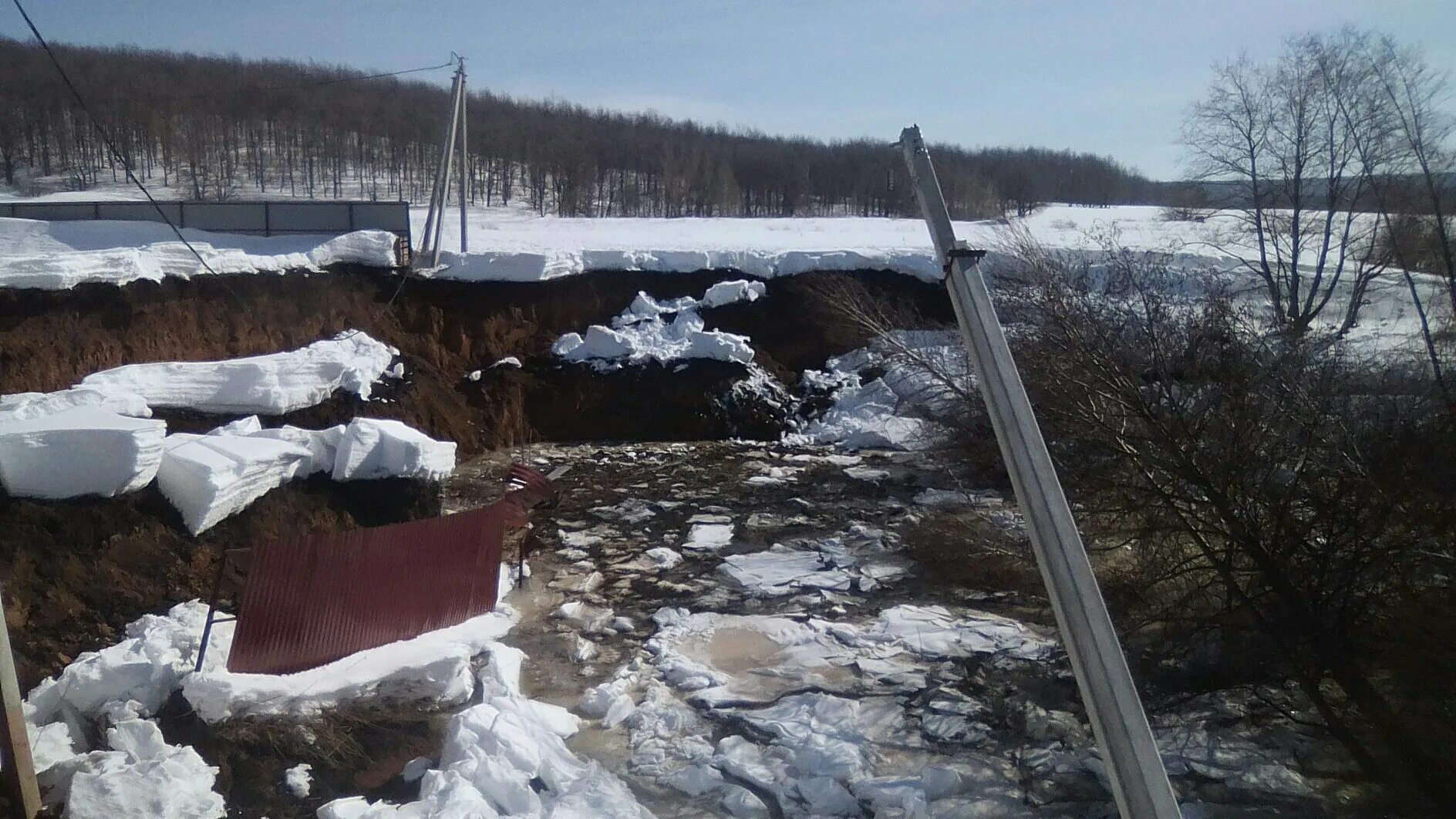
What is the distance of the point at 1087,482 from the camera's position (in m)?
6.24

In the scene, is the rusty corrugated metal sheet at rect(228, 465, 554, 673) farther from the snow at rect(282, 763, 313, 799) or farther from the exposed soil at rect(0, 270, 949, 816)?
the snow at rect(282, 763, 313, 799)

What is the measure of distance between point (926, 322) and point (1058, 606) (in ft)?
51.9

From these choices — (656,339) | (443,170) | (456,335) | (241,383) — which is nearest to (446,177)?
(443,170)

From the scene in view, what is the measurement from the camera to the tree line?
15.5 meters

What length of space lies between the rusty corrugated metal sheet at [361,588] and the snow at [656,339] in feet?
29.0

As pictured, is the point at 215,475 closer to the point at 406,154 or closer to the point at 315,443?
the point at 315,443

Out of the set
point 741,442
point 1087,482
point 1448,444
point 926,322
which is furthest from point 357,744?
point 926,322

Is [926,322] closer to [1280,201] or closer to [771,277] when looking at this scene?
[771,277]

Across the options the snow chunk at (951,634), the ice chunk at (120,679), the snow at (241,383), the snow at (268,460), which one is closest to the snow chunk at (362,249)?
the snow at (241,383)

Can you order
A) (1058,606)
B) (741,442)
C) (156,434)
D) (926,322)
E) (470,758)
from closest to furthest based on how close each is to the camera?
(1058,606), (470,758), (156,434), (741,442), (926,322)

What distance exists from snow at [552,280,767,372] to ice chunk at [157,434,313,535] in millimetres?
8620

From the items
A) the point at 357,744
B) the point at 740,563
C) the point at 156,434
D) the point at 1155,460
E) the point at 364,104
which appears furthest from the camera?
the point at 364,104

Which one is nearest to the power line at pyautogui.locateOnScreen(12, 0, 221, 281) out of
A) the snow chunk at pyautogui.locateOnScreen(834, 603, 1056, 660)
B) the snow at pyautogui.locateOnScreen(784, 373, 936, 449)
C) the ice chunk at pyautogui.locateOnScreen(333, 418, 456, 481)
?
the ice chunk at pyautogui.locateOnScreen(333, 418, 456, 481)

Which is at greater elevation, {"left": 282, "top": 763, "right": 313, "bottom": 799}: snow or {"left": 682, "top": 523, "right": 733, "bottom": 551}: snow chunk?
{"left": 282, "top": 763, "right": 313, "bottom": 799}: snow
